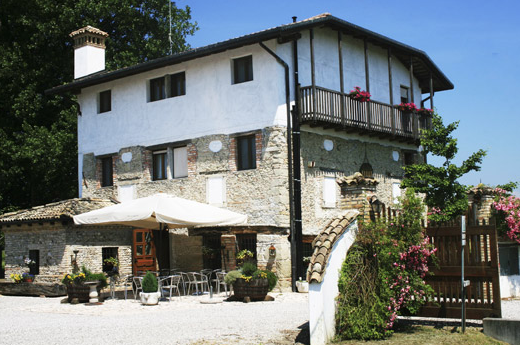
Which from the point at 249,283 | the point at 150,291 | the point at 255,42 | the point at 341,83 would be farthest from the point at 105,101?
the point at 249,283

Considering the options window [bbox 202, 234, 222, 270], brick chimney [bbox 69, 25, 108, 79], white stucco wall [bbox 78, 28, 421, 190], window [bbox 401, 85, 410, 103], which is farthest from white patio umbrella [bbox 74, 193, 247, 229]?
brick chimney [bbox 69, 25, 108, 79]

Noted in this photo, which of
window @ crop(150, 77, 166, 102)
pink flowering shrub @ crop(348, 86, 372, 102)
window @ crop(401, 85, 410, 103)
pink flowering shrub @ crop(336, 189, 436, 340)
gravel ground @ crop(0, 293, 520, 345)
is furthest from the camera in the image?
window @ crop(401, 85, 410, 103)

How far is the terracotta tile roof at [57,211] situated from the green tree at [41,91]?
5.08 metres

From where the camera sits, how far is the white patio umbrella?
1498 centimetres

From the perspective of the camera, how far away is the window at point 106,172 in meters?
23.0

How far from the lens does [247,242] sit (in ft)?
60.9

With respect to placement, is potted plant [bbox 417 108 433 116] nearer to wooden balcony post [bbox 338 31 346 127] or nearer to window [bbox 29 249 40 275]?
wooden balcony post [bbox 338 31 346 127]

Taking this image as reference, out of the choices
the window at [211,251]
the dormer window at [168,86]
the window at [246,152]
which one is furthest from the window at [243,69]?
the window at [211,251]

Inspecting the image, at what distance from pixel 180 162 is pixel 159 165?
3.53ft

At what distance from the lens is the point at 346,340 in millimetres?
8789

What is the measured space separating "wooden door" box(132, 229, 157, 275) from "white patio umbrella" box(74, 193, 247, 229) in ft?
15.8

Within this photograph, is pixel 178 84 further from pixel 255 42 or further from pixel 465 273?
pixel 465 273

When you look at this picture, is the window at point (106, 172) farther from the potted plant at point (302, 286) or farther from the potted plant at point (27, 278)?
the potted plant at point (302, 286)

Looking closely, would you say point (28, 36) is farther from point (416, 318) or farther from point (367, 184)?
point (416, 318)
